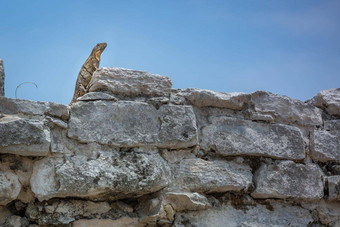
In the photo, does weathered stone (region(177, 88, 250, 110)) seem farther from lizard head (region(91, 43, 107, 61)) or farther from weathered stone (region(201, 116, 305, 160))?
lizard head (region(91, 43, 107, 61))

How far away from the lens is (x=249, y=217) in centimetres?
260

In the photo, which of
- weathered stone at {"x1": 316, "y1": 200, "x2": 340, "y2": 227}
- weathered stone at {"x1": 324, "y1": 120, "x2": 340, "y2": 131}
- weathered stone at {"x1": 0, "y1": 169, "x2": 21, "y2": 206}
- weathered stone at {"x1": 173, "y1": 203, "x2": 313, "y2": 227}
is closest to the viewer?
weathered stone at {"x1": 0, "y1": 169, "x2": 21, "y2": 206}

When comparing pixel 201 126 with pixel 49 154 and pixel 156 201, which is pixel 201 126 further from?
pixel 49 154

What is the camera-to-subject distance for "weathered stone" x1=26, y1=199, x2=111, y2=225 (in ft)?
7.06

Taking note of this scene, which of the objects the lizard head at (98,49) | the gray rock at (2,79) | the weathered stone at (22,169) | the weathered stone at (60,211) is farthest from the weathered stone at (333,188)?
the lizard head at (98,49)

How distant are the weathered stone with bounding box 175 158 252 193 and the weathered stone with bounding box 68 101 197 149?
0.46ft

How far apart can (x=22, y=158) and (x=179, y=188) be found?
0.90m

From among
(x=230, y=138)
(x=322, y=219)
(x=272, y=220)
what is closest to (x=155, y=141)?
(x=230, y=138)

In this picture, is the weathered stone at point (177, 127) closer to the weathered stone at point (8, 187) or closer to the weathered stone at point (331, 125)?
the weathered stone at point (8, 187)

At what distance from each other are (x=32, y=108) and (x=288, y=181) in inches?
65.4

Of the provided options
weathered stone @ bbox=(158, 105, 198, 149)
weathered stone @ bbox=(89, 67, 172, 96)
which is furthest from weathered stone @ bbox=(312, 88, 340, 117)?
weathered stone @ bbox=(89, 67, 172, 96)

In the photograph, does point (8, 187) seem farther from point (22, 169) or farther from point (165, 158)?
point (165, 158)

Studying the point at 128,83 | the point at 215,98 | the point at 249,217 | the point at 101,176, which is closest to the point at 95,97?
the point at 128,83

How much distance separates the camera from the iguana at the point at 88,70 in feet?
15.7
